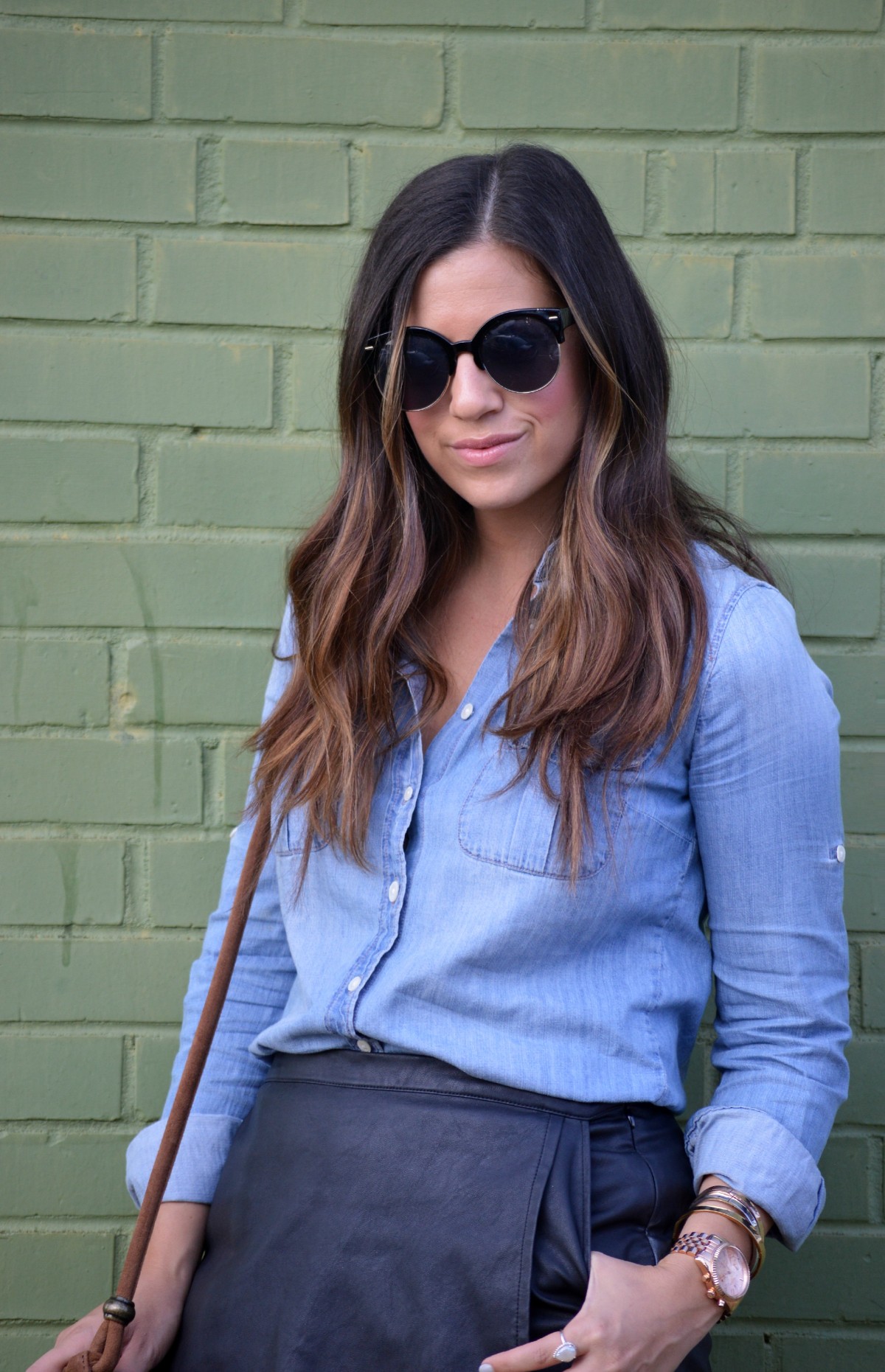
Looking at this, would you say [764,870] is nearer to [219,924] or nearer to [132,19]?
[219,924]

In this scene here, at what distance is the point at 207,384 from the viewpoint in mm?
1976

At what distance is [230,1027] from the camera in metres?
1.63

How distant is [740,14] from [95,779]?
177 cm

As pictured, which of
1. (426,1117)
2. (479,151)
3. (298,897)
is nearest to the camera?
(426,1117)

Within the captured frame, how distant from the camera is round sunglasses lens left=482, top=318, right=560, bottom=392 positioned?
1.41 metres

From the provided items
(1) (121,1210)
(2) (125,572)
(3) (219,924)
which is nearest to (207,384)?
(2) (125,572)

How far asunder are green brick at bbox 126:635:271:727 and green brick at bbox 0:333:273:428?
0.41 metres

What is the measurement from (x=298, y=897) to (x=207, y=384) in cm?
96

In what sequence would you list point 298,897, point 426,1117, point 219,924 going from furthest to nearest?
point 219,924
point 298,897
point 426,1117

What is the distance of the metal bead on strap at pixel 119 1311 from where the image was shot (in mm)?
1316

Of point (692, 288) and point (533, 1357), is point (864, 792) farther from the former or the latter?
point (533, 1357)

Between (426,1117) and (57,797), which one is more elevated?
(57,797)

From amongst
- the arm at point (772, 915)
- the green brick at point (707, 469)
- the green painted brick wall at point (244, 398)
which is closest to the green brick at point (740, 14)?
the green painted brick wall at point (244, 398)

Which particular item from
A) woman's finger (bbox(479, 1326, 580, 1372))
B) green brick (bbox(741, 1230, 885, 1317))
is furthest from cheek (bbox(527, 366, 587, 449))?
green brick (bbox(741, 1230, 885, 1317))
